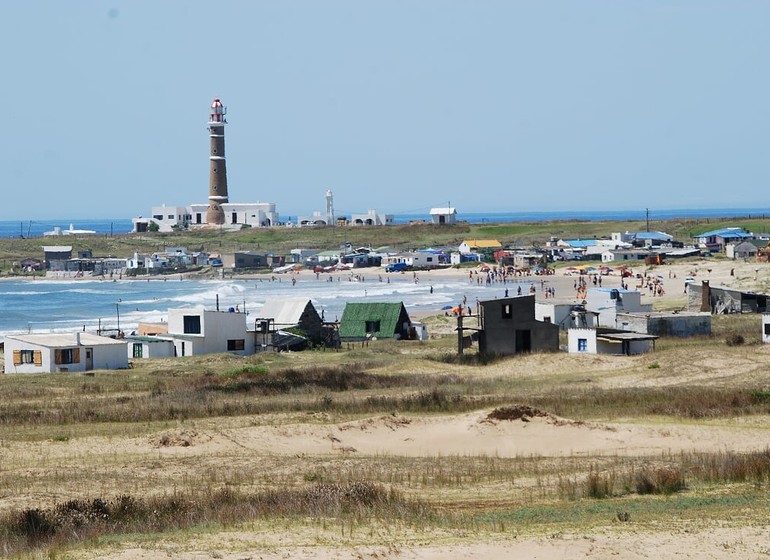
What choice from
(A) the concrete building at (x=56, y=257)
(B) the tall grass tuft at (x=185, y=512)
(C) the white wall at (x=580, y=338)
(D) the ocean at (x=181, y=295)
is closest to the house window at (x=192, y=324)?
(C) the white wall at (x=580, y=338)

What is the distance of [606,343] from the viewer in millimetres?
43250

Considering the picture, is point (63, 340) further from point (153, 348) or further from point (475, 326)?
point (475, 326)

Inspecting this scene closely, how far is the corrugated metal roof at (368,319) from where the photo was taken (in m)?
52.2

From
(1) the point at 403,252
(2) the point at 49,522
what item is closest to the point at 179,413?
(2) the point at 49,522

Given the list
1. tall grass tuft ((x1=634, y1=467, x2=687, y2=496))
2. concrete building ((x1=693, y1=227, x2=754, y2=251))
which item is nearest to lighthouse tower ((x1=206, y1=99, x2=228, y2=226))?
concrete building ((x1=693, y1=227, x2=754, y2=251))

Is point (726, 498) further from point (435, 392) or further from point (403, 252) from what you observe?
point (403, 252)

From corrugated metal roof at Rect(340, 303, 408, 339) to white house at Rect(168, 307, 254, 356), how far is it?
16.6ft

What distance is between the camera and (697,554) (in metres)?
15.9

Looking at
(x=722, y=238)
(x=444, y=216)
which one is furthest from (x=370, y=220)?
(x=722, y=238)

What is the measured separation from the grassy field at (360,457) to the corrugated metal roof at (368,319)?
28.4 feet

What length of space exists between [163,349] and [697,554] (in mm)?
34771

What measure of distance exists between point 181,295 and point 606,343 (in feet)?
199

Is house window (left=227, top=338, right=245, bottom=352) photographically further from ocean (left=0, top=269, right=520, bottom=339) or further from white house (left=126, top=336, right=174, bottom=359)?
ocean (left=0, top=269, right=520, bottom=339)

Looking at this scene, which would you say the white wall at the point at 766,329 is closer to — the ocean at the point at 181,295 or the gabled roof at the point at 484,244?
the ocean at the point at 181,295
